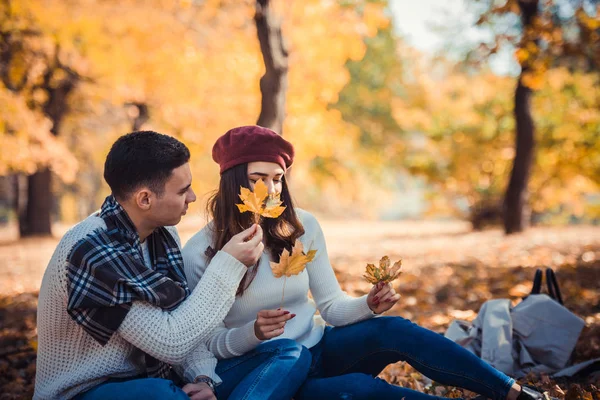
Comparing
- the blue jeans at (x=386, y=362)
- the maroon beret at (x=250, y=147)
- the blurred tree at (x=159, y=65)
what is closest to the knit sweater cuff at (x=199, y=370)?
the blue jeans at (x=386, y=362)

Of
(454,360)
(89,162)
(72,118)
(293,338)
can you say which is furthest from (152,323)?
(89,162)

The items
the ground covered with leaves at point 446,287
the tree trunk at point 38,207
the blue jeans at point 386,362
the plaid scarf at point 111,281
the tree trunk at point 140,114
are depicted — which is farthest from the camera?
the tree trunk at point 140,114

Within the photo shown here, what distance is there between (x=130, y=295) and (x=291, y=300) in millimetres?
792

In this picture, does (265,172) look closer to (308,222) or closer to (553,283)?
(308,222)

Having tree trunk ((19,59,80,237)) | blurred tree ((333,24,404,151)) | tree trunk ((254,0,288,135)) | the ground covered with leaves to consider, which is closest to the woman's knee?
the ground covered with leaves

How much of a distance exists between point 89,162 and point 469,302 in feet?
61.7

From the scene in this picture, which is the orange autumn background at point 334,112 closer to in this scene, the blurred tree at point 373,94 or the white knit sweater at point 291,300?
the white knit sweater at point 291,300

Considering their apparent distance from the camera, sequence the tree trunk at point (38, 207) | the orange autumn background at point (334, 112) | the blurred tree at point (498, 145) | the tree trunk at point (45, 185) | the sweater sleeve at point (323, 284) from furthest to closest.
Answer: the tree trunk at point (38, 207) < the tree trunk at point (45, 185) < the blurred tree at point (498, 145) < the orange autumn background at point (334, 112) < the sweater sleeve at point (323, 284)

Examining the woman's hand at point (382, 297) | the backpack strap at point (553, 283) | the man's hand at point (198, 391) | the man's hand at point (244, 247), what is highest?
the man's hand at point (244, 247)

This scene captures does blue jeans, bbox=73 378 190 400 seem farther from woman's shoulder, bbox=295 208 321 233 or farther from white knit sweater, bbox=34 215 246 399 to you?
woman's shoulder, bbox=295 208 321 233

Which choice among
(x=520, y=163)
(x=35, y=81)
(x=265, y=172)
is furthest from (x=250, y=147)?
(x=35, y=81)

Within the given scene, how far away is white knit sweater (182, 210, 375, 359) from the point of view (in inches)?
87.9

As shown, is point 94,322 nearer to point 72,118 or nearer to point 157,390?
point 157,390

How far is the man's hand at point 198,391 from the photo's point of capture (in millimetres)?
1929
